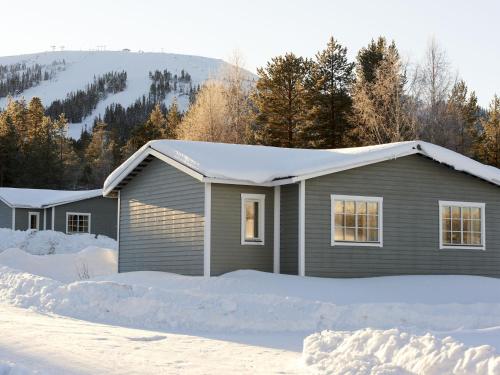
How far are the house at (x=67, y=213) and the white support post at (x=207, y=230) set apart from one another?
2389cm

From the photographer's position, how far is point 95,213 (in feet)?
152

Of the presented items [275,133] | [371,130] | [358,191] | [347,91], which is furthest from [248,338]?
[347,91]

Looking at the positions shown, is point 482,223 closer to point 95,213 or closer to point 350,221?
point 350,221

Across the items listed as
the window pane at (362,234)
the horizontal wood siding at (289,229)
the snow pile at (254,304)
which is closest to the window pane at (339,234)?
the window pane at (362,234)

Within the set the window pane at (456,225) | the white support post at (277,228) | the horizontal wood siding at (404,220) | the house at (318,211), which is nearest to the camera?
the house at (318,211)

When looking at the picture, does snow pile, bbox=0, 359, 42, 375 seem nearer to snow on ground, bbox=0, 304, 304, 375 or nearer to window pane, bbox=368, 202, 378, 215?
snow on ground, bbox=0, 304, 304, 375

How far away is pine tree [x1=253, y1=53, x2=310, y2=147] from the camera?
53.2 m

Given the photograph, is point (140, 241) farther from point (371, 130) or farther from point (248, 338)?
point (371, 130)

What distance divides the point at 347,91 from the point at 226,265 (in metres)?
36.9

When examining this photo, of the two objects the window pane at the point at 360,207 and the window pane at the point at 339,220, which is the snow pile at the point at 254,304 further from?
the window pane at the point at 360,207

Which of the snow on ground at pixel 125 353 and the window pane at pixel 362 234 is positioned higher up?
the window pane at pixel 362 234

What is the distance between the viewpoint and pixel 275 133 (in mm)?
53594

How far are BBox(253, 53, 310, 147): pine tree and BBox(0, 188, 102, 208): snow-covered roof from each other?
1281 centimetres

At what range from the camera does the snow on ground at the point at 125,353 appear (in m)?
Answer: 10.5
